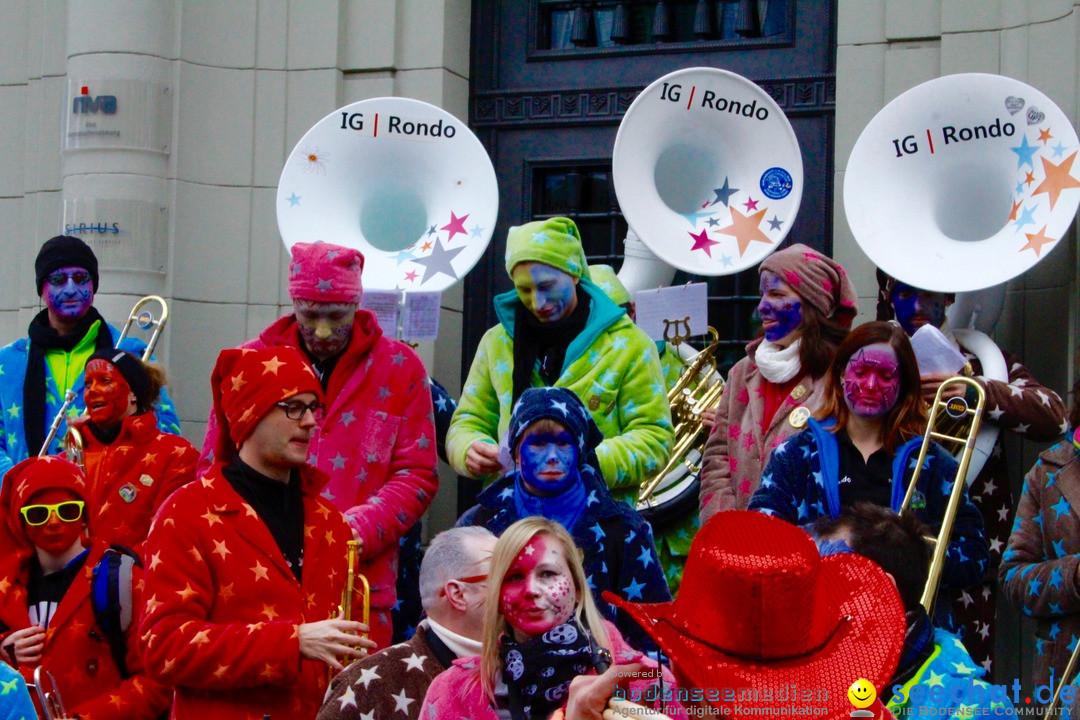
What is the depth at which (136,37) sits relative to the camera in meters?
8.36

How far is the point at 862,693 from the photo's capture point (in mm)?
2998

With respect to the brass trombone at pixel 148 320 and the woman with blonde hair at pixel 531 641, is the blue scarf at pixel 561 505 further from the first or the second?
the brass trombone at pixel 148 320

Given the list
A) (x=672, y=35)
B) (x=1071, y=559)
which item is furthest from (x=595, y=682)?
(x=672, y=35)

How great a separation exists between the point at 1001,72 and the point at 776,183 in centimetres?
114

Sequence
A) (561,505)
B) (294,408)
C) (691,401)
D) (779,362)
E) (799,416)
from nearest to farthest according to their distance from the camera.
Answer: (294,408), (561,505), (799,416), (779,362), (691,401)

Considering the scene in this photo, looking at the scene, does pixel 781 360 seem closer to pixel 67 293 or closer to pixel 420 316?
pixel 420 316

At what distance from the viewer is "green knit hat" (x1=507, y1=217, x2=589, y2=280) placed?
6.25 m

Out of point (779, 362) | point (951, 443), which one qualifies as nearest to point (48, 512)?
point (779, 362)

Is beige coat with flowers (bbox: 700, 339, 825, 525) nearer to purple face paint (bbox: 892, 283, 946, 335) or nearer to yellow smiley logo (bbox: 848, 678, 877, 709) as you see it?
purple face paint (bbox: 892, 283, 946, 335)

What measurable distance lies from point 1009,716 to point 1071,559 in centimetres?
199

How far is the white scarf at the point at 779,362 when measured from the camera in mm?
6188

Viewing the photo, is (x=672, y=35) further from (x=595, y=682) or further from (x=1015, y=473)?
(x=595, y=682)

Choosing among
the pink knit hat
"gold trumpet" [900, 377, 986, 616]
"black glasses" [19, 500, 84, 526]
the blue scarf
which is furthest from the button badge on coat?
"black glasses" [19, 500, 84, 526]

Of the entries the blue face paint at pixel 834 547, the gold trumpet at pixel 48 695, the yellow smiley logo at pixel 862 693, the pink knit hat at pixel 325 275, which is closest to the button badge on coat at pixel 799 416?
the pink knit hat at pixel 325 275
